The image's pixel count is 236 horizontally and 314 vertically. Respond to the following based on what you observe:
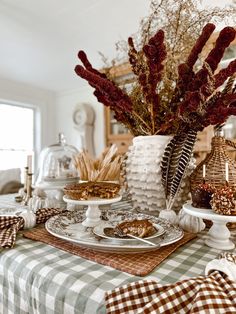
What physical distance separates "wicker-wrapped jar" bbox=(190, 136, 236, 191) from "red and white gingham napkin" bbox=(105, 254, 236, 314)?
0.31 meters

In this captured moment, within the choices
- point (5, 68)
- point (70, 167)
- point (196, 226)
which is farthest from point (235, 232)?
point (5, 68)

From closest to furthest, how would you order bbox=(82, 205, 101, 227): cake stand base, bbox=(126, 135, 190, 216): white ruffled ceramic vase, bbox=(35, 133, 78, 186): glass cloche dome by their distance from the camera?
bbox=(82, 205, 101, 227): cake stand base < bbox=(126, 135, 190, 216): white ruffled ceramic vase < bbox=(35, 133, 78, 186): glass cloche dome

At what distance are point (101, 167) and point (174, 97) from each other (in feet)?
1.25

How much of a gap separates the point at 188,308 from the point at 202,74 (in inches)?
22.7

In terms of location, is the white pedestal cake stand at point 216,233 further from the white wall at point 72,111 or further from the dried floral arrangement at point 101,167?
the white wall at point 72,111

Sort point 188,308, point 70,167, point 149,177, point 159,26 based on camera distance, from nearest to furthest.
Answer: point 188,308
point 149,177
point 159,26
point 70,167

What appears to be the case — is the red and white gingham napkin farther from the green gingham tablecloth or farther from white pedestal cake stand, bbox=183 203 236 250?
white pedestal cake stand, bbox=183 203 236 250

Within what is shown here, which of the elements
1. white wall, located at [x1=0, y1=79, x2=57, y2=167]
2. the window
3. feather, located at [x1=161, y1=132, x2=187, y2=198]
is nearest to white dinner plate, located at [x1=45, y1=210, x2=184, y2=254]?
feather, located at [x1=161, y1=132, x2=187, y2=198]

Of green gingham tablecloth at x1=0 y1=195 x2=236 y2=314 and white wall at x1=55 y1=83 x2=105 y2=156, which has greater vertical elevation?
white wall at x1=55 y1=83 x2=105 y2=156

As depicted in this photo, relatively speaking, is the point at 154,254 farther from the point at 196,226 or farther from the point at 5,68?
the point at 5,68

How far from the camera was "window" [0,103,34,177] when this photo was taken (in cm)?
383

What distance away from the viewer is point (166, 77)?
772 mm

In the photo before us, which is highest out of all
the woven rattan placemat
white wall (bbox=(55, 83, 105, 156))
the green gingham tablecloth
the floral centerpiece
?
white wall (bbox=(55, 83, 105, 156))

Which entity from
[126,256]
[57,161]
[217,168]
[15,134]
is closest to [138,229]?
[126,256]
